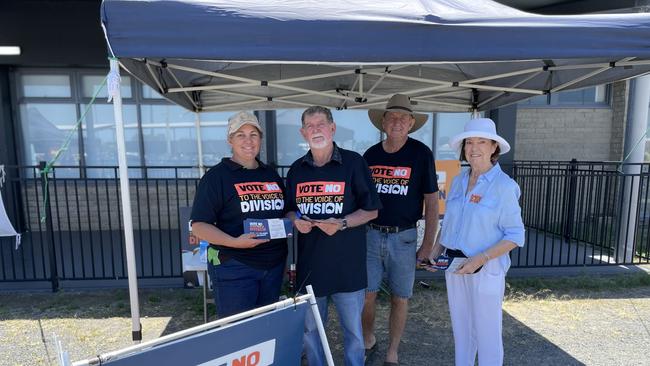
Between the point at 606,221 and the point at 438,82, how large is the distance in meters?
4.79

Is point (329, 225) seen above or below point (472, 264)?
above

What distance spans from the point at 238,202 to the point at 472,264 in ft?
4.55

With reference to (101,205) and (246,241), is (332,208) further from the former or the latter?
(101,205)

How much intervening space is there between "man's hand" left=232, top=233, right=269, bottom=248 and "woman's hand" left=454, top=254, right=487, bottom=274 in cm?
114

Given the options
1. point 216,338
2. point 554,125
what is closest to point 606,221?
point 554,125

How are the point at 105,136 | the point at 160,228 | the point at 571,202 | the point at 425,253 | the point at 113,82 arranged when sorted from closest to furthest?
the point at 113,82
the point at 425,253
the point at 160,228
the point at 571,202
the point at 105,136

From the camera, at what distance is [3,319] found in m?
3.96

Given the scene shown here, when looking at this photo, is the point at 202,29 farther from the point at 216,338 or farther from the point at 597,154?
the point at 597,154

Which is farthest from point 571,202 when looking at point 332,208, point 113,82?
point 113,82

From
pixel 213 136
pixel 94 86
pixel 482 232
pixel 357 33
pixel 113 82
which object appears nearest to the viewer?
pixel 357 33

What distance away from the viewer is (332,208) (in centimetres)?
233

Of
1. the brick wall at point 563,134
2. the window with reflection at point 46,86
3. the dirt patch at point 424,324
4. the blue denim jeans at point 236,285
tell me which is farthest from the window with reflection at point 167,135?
the brick wall at point 563,134

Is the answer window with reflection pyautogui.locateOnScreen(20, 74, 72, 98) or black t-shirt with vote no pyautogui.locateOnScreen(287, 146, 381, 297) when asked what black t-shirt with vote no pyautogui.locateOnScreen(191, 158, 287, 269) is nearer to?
black t-shirt with vote no pyautogui.locateOnScreen(287, 146, 381, 297)

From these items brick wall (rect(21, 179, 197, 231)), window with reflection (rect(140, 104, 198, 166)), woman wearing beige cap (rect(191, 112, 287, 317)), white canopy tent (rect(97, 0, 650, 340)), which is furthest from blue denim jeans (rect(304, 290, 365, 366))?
window with reflection (rect(140, 104, 198, 166))
